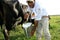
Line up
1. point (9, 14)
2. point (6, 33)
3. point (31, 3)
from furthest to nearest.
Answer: point (6, 33) → point (9, 14) → point (31, 3)

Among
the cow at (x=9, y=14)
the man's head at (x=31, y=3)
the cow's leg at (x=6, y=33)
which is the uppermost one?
the man's head at (x=31, y=3)

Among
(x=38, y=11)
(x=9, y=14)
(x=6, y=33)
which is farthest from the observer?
(x=6, y=33)

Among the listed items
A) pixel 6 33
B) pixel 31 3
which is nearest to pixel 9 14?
pixel 6 33

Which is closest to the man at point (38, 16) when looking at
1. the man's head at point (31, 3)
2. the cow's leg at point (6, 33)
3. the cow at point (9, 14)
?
the man's head at point (31, 3)

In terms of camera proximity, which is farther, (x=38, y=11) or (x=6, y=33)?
(x=6, y=33)

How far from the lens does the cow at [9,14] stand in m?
5.86

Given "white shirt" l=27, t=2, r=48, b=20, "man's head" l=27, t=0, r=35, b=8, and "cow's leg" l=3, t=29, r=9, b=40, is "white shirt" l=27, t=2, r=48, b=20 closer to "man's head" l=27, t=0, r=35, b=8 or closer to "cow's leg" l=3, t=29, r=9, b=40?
"man's head" l=27, t=0, r=35, b=8

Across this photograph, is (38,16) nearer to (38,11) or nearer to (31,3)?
(38,11)

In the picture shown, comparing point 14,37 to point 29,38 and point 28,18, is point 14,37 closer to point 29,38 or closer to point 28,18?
point 29,38

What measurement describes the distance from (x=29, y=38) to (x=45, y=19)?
140 cm

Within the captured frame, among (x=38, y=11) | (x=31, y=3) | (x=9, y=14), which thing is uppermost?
(x=31, y=3)

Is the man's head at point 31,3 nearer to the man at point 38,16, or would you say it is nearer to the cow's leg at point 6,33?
the man at point 38,16

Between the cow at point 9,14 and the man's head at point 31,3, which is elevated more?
the man's head at point 31,3

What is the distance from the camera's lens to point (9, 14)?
19.6 ft
